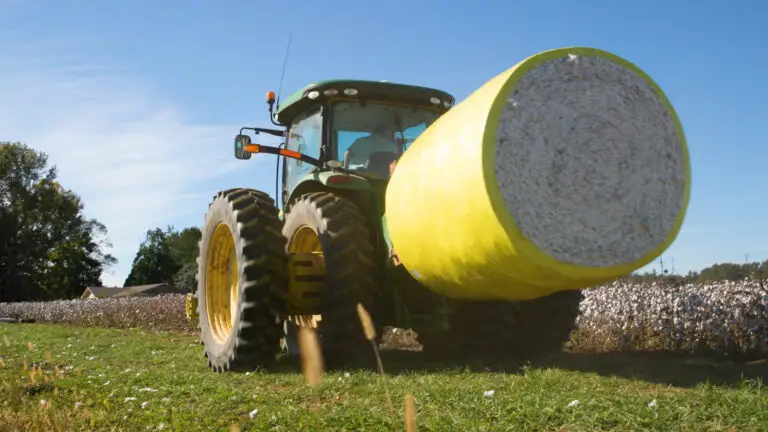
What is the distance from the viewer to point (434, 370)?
5.63 meters

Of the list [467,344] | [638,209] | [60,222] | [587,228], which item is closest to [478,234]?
[587,228]

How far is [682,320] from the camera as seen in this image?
7.92m

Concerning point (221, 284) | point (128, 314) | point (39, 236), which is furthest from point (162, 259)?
point (221, 284)

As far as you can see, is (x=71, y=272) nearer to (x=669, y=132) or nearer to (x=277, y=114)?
(x=277, y=114)

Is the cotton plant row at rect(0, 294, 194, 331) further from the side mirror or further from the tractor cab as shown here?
the tractor cab

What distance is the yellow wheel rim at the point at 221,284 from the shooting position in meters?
7.41

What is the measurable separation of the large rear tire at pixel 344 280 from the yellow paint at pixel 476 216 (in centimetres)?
106

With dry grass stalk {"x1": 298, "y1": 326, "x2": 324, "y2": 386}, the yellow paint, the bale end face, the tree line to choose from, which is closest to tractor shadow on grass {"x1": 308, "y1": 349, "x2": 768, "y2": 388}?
dry grass stalk {"x1": 298, "y1": 326, "x2": 324, "y2": 386}

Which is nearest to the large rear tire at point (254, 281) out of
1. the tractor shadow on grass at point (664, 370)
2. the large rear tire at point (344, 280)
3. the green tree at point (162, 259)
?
the large rear tire at point (344, 280)

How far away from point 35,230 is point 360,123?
191 ft

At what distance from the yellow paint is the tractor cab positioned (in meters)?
2.11

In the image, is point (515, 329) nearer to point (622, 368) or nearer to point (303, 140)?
point (622, 368)

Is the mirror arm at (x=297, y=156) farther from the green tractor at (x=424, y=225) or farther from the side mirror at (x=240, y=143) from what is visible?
the side mirror at (x=240, y=143)

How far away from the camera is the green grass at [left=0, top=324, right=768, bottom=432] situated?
11.5ft
